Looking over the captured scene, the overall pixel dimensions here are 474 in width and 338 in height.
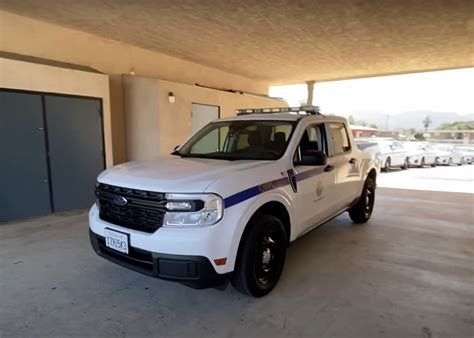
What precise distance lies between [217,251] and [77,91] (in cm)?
495

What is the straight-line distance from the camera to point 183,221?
2.29 metres

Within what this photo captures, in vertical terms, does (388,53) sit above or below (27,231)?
above

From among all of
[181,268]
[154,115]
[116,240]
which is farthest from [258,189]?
[154,115]

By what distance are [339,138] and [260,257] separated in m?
2.26

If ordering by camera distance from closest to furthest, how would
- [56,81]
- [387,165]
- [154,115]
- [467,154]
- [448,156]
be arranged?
[56,81] < [154,115] < [387,165] < [448,156] < [467,154]

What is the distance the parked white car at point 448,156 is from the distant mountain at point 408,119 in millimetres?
34093

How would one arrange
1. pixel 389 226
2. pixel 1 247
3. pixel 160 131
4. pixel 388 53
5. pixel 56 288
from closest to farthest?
pixel 56 288 < pixel 1 247 < pixel 389 226 < pixel 160 131 < pixel 388 53

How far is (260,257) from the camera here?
272cm

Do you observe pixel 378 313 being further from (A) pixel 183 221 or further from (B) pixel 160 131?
(B) pixel 160 131

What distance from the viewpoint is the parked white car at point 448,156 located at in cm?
1722

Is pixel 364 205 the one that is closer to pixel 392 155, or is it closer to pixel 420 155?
pixel 392 155

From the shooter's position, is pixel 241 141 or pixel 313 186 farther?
pixel 241 141

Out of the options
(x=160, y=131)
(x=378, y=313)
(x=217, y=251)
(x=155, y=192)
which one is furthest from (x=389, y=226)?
(x=160, y=131)

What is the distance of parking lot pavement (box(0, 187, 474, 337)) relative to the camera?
236cm
